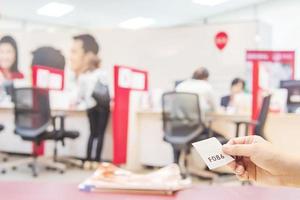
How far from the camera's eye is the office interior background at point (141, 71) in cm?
392

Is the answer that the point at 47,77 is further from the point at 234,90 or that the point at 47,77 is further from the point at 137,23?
the point at 234,90

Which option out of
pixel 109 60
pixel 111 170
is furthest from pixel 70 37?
pixel 111 170

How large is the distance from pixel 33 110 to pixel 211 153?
3.90 metres

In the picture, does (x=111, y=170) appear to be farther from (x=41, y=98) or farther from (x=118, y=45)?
(x=118, y=45)

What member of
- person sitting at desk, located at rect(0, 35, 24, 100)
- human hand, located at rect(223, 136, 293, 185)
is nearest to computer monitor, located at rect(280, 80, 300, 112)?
human hand, located at rect(223, 136, 293, 185)

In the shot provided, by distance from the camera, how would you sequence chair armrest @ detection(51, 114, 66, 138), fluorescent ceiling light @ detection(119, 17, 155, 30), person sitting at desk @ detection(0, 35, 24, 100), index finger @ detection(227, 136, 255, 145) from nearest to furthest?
index finger @ detection(227, 136, 255, 145), chair armrest @ detection(51, 114, 66, 138), fluorescent ceiling light @ detection(119, 17, 155, 30), person sitting at desk @ detection(0, 35, 24, 100)

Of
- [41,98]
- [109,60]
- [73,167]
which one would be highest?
[109,60]

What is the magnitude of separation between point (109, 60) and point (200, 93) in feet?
7.72

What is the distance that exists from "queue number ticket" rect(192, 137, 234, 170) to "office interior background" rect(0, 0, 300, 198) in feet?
7.45

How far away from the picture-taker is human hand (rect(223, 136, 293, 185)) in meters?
0.85

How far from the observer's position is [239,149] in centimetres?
85

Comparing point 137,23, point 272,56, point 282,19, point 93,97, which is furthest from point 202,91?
point 282,19

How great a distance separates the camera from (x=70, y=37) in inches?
243

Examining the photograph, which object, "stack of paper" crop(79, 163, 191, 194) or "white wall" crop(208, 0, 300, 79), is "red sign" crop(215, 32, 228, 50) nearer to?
"white wall" crop(208, 0, 300, 79)
